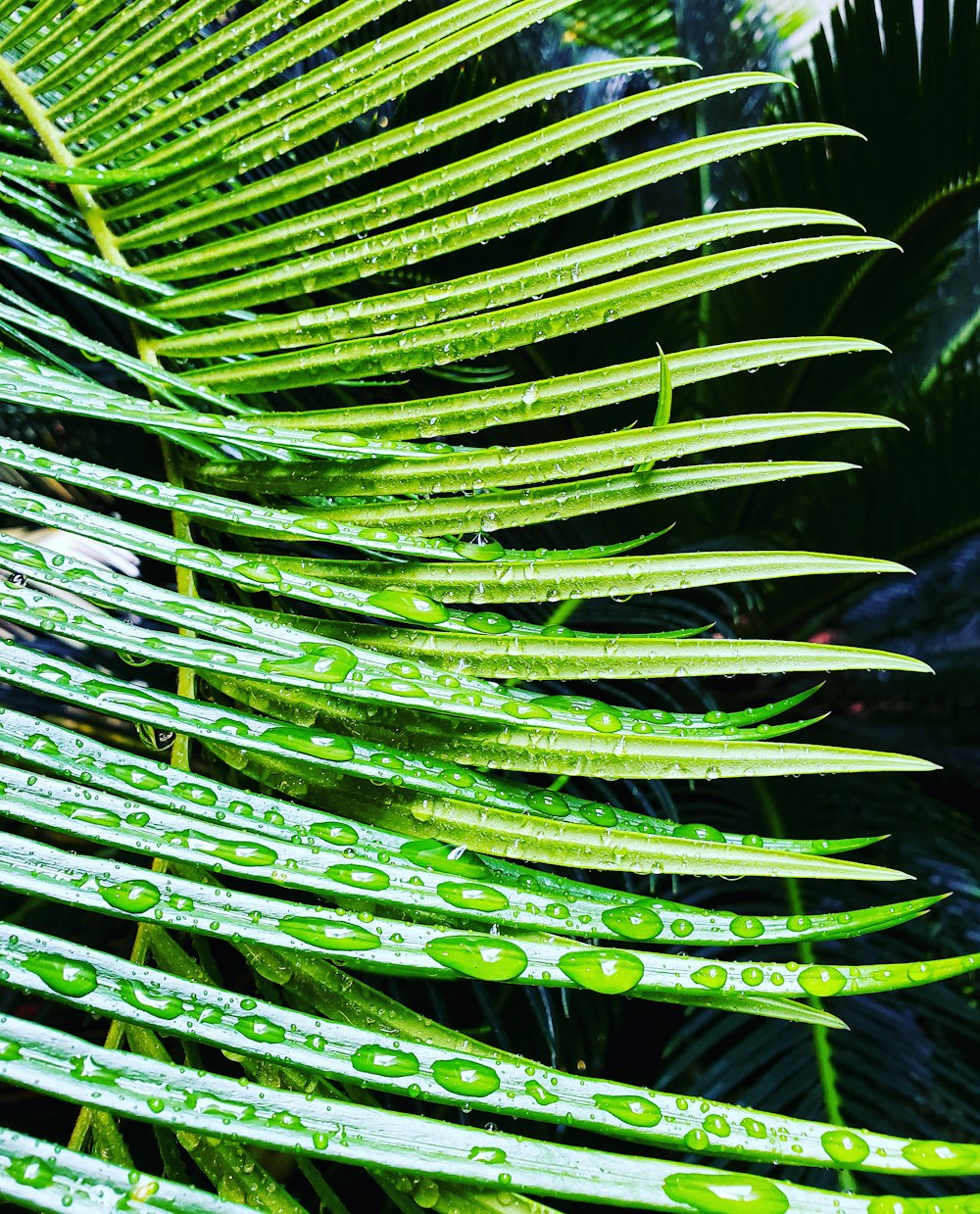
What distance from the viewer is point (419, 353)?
409 mm

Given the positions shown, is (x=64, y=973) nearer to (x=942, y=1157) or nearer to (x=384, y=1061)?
(x=384, y=1061)

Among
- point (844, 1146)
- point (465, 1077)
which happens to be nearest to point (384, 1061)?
point (465, 1077)

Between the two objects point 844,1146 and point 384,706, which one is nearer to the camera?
point 844,1146

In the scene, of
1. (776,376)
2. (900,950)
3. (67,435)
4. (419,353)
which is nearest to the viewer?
(419,353)

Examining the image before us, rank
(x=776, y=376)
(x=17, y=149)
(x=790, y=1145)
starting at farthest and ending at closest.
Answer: (x=776, y=376) → (x=17, y=149) → (x=790, y=1145)

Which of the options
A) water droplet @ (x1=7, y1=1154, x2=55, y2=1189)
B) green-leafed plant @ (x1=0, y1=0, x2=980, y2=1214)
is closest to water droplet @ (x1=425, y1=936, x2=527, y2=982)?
green-leafed plant @ (x1=0, y1=0, x2=980, y2=1214)

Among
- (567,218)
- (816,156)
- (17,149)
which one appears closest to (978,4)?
Result: (816,156)

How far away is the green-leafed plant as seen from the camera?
245 mm

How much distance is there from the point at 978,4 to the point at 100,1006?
1.04 metres

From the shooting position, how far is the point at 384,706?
348 millimetres

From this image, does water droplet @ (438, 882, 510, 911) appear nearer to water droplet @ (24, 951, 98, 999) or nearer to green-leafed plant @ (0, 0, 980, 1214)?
green-leafed plant @ (0, 0, 980, 1214)

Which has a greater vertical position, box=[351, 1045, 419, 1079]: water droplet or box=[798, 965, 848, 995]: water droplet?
box=[798, 965, 848, 995]: water droplet

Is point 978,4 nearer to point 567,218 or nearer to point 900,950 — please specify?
point 567,218

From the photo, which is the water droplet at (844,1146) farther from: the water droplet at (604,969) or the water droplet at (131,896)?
the water droplet at (131,896)
